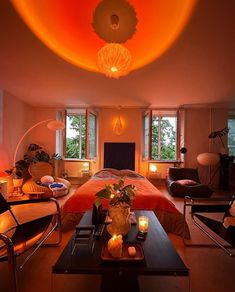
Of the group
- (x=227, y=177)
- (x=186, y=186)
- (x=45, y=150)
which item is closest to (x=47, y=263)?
(x=186, y=186)

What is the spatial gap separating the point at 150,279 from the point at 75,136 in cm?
504

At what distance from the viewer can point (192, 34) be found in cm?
226

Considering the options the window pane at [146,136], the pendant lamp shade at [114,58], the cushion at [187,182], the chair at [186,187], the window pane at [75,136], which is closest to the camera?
A: the pendant lamp shade at [114,58]

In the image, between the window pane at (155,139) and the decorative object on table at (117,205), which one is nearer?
the decorative object on table at (117,205)

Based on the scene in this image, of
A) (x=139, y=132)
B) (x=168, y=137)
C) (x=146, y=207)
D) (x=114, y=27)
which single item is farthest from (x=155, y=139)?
(x=114, y=27)

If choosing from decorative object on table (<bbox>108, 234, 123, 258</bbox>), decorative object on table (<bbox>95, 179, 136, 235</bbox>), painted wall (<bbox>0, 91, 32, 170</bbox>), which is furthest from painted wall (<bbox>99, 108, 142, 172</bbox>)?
decorative object on table (<bbox>108, 234, 123, 258</bbox>)

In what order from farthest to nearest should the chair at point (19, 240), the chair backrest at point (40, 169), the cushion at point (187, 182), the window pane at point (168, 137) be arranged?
the window pane at point (168, 137) → the chair backrest at point (40, 169) → the cushion at point (187, 182) → the chair at point (19, 240)

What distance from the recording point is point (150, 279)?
5.83 feet

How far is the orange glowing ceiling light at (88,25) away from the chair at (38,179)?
2674 mm

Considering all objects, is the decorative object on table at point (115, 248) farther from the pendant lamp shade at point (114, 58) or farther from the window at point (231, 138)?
the window at point (231, 138)

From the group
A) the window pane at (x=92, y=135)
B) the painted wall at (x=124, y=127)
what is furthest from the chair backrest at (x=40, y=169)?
the painted wall at (x=124, y=127)

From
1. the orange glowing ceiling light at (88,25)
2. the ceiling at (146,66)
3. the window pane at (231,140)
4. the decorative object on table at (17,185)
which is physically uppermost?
the orange glowing ceiling light at (88,25)

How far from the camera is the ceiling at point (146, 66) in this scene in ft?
6.84

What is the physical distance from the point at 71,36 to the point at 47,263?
2.58 meters
